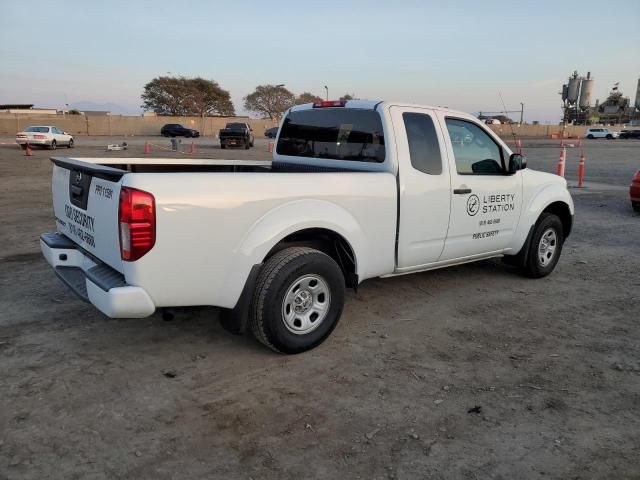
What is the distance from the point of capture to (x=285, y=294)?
3.68m

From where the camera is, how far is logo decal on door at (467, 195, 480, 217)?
493 cm

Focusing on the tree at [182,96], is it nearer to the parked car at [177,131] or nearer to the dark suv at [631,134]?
the parked car at [177,131]

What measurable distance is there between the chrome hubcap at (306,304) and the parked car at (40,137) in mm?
28181

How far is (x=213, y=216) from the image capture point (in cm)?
333

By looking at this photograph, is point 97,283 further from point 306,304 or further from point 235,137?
point 235,137

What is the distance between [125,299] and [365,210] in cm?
190

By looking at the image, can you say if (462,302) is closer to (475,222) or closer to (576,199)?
(475,222)

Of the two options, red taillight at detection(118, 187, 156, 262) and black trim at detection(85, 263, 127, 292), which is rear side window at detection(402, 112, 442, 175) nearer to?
red taillight at detection(118, 187, 156, 262)

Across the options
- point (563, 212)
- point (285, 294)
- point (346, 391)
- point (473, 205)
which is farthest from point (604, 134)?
point (346, 391)

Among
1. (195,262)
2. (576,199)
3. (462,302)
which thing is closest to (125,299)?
(195,262)

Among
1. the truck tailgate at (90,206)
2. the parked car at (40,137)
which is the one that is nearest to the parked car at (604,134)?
the parked car at (40,137)

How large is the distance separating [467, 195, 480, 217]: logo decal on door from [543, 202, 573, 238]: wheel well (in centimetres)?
150

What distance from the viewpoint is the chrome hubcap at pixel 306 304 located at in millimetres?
3811

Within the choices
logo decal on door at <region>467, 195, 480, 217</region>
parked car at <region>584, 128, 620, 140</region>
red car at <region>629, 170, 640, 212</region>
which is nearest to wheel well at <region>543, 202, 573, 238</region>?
logo decal on door at <region>467, 195, 480, 217</region>
